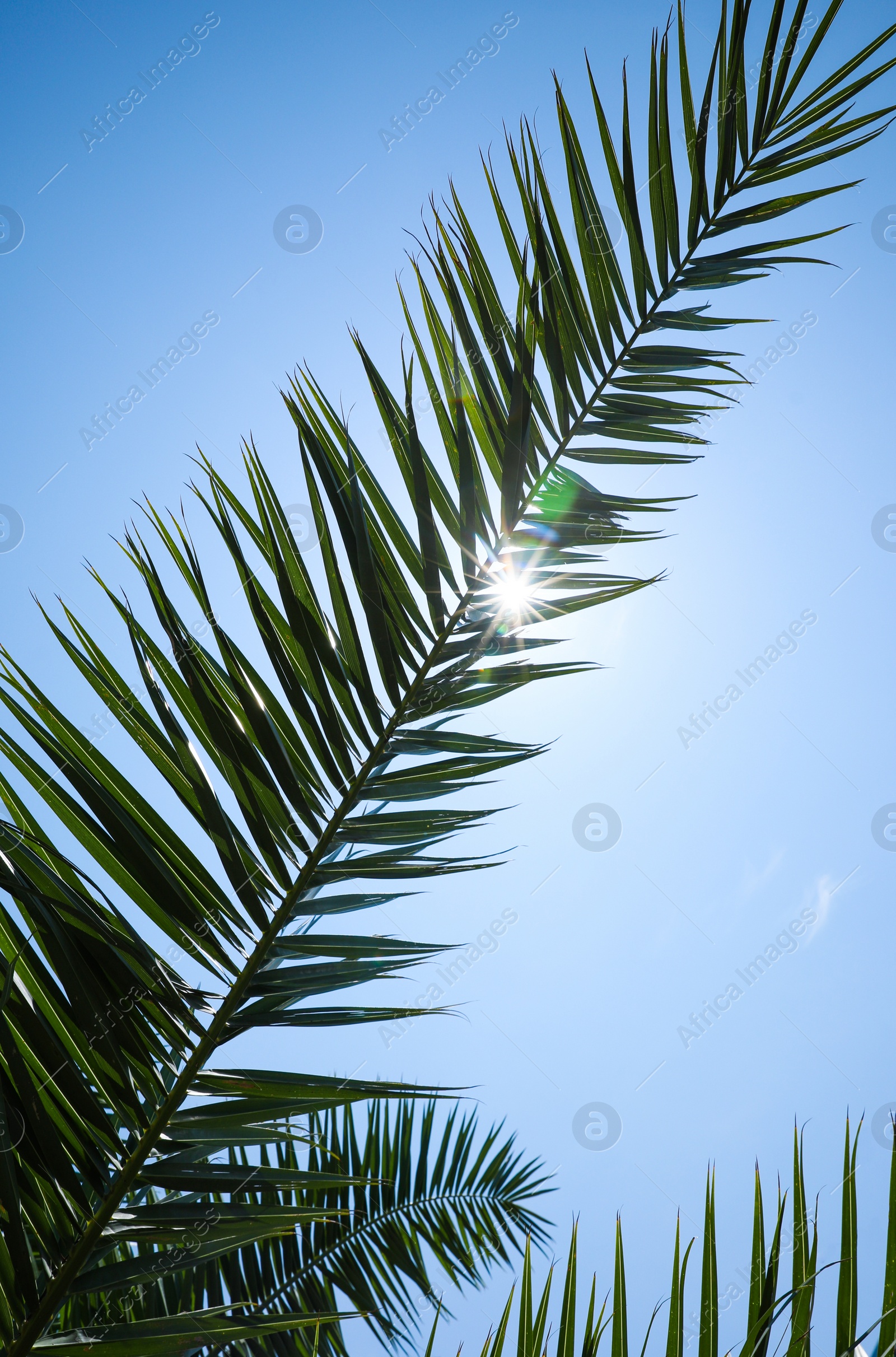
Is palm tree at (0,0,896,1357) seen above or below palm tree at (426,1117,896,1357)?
above

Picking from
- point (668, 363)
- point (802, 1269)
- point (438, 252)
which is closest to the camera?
point (802, 1269)

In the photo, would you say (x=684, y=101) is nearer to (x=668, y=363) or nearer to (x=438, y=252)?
(x=668, y=363)

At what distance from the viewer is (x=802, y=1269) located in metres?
0.77

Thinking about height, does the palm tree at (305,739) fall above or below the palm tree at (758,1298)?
above

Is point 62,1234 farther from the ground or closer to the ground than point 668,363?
closer to the ground

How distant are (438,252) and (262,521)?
0.53 m

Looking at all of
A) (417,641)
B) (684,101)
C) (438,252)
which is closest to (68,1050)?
(417,641)

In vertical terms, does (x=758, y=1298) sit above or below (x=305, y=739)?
below

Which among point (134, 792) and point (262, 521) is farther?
point (262, 521)

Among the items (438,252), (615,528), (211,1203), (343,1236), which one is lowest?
(343,1236)

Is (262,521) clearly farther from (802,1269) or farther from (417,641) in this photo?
(802,1269)

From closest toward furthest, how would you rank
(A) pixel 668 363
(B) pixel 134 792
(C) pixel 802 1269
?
1. (C) pixel 802 1269
2. (B) pixel 134 792
3. (A) pixel 668 363

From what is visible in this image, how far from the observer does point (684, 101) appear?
1456 millimetres

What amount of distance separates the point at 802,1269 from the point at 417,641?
83 cm
